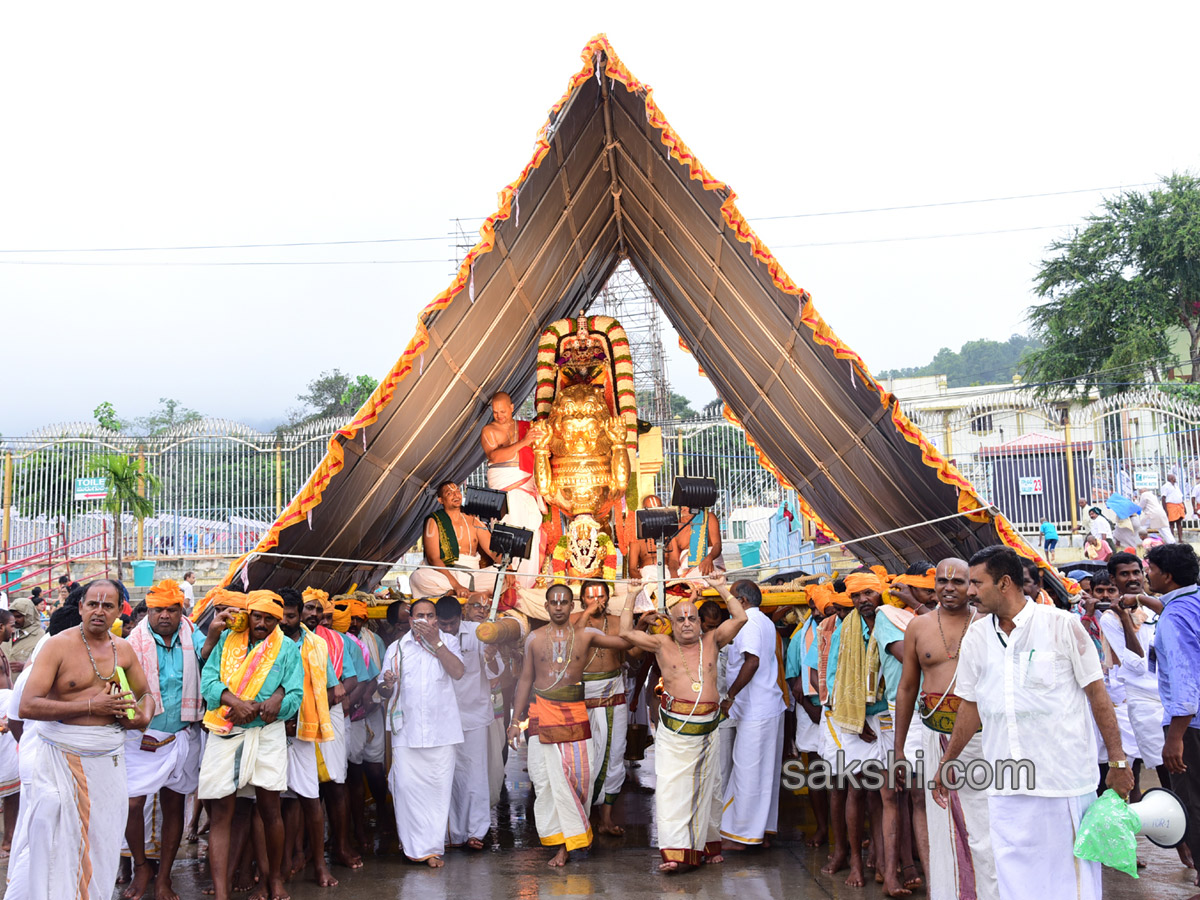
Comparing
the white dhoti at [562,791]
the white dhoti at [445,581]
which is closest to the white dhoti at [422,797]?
the white dhoti at [562,791]

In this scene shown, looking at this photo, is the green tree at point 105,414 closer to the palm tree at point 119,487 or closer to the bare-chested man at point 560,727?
the palm tree at point 119,487

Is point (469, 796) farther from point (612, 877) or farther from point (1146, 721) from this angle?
point (1146, 721)

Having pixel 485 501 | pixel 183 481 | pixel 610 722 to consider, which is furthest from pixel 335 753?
pixel 183 481

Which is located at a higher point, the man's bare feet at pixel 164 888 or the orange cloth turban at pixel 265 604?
the orange cloth turban at pixel 265 604

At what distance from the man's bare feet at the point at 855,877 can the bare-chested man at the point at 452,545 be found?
143 inches

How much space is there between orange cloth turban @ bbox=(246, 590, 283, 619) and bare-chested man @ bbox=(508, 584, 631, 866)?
5.22ft

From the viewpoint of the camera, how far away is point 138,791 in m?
5.14

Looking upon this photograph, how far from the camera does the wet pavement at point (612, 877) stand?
5.16 m

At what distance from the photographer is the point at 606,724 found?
650 centimetres

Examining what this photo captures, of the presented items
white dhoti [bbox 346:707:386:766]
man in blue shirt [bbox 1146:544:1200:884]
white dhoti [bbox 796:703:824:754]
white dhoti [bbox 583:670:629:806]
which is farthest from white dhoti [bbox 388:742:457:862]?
man in blue shirt [bbox 1146:544:1200:884]

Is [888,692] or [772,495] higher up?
[772,495]

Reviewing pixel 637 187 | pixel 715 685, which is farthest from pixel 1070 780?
pixel 637 187

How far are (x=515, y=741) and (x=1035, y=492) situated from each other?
12.2 meters

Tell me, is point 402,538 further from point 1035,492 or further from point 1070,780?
point 1035,492
